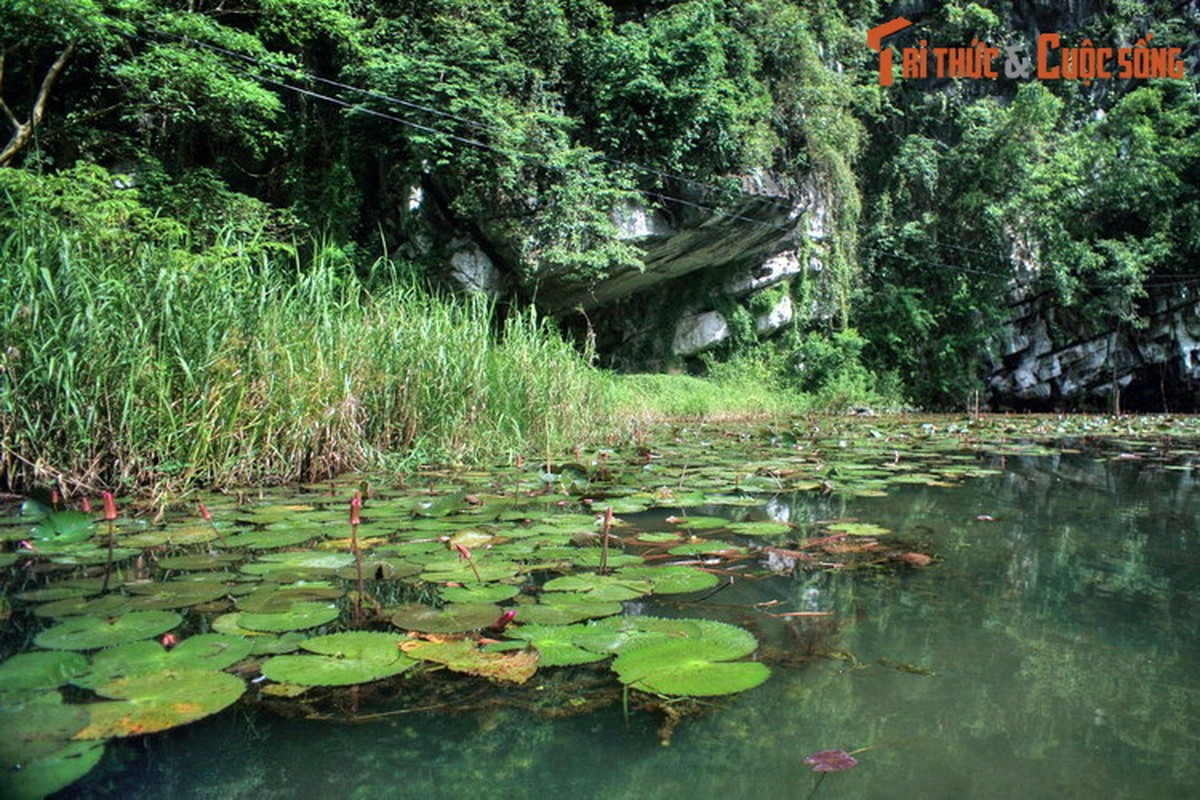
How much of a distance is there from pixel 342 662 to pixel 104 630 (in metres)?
0.47

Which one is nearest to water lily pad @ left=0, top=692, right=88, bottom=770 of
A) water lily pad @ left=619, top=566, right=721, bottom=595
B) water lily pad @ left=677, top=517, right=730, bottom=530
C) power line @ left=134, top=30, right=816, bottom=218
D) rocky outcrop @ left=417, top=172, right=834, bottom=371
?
water lily pad @ left=619, top=566, right=721, bottom=595

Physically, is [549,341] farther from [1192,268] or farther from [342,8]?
[1192,268]

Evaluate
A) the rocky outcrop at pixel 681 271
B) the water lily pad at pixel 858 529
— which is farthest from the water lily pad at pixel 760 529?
the rocky outcrop at pixel 681 271

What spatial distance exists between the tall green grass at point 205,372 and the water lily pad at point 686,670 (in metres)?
2.31

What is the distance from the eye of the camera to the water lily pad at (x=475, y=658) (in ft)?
3.39

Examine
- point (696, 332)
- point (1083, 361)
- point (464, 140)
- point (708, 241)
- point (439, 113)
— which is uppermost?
point (439, 113)

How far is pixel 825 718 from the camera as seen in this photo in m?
0.92

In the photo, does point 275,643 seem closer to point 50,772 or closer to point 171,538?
point 50,772

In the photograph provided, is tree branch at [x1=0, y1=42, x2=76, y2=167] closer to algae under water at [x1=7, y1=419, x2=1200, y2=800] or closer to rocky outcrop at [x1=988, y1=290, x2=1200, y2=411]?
algae under water at [x1=7, y1=419, x2=1200, y2=800]

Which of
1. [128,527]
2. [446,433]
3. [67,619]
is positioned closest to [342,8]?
[446,433]

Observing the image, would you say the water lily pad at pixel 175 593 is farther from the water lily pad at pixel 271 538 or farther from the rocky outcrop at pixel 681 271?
the rocky outcrop at pixel 681 271

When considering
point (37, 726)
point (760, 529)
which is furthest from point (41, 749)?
point (760, 529)

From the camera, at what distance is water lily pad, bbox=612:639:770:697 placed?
37.2 inches

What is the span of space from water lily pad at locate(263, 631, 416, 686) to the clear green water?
70 mm
